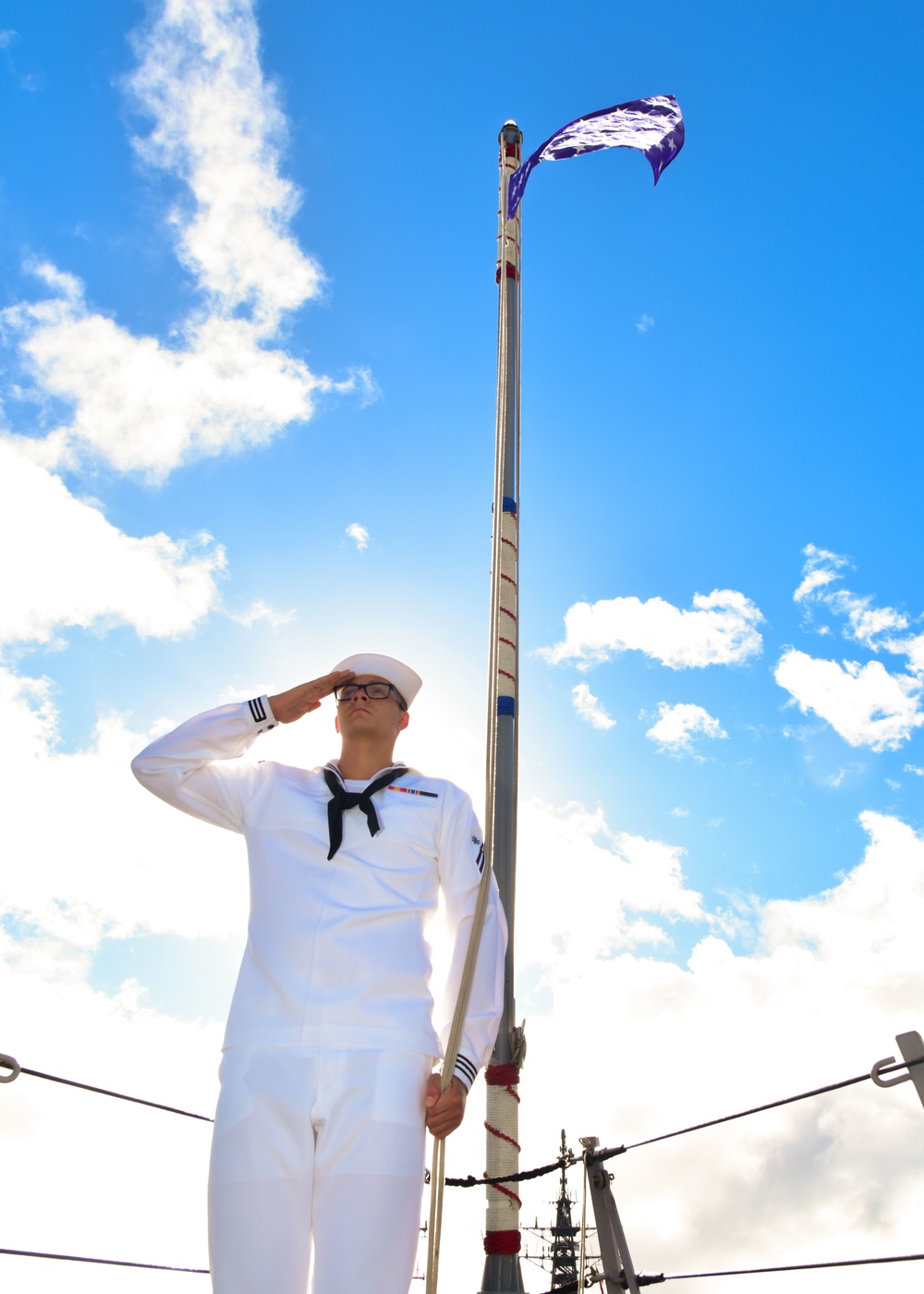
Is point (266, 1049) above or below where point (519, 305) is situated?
below

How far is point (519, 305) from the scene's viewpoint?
279 inches

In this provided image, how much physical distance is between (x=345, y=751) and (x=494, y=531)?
6.06ft

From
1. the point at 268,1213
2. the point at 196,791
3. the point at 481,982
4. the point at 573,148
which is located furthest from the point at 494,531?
the point at 573,148

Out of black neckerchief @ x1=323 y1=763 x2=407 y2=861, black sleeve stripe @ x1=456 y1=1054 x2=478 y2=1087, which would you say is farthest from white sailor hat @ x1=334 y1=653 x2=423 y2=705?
black sleeve stripe @ x1=456 y1=1054 x2=478 y2=1087

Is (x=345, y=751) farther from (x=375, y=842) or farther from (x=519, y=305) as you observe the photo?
(x=519, y=305)

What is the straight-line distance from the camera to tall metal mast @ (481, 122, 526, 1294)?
441cm

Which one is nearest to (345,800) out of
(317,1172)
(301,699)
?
(301,699)

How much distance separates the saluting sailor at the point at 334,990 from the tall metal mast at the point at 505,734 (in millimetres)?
309

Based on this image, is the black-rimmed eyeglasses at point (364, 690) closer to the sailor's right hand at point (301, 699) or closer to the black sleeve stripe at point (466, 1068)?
the sailor's right hand at point (301, 699)

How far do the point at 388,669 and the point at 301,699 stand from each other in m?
0.34

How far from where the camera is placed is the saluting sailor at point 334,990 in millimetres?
2248

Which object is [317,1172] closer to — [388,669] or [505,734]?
[388,669]

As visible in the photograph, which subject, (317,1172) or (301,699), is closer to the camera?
(317,1172)

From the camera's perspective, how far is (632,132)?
26.3 ft
